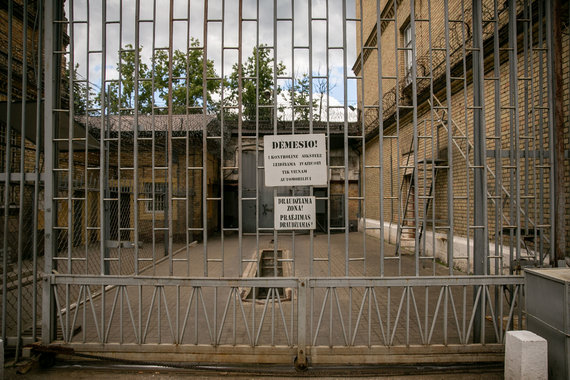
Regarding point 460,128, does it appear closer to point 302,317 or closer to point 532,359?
point 532,359

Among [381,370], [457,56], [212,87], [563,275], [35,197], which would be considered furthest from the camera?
[212,87]

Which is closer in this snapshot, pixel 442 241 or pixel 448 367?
pixel 448 367

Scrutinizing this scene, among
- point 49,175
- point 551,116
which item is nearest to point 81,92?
point 49,175

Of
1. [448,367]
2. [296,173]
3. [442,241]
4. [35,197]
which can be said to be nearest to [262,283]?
[296,173]

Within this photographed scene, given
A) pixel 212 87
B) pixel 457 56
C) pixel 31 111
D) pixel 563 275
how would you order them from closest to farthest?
1. pixel 563 275
2. pixel 31 111
3. pixel 457 56
4. pixel 212 87

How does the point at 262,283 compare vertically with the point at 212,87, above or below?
below

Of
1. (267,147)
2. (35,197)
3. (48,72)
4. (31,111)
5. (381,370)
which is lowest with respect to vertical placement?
(381,370)

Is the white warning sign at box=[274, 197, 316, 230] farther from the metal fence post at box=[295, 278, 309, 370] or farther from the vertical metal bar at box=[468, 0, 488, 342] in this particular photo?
the vertical metal bar at box=[468, 0, 488, 342]

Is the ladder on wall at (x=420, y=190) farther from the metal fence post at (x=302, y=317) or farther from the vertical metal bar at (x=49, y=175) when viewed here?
the vertical metal bar at (x=49, y=175)

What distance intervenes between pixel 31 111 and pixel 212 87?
16755 millimetres

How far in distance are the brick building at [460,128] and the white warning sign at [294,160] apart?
1.90ft

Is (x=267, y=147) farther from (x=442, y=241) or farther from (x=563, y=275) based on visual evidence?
(x=442, y=241)

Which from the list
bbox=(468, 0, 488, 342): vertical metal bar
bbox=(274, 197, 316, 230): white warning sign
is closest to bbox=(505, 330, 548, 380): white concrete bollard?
bbox=(468, 0, 488, 342): vertical metal bar

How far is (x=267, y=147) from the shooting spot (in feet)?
11.8
